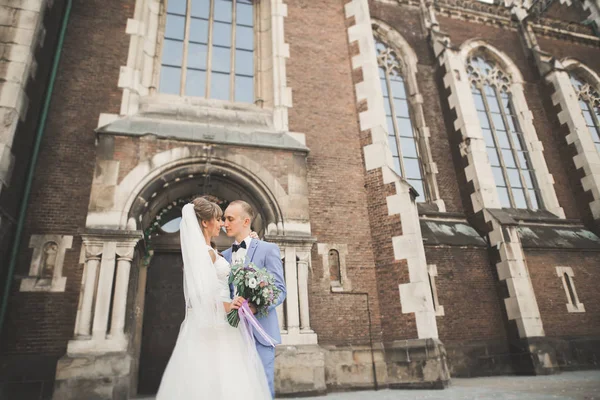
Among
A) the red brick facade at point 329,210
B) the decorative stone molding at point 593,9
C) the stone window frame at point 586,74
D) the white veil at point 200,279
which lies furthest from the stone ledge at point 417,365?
the decorative stone molding at point 593,9

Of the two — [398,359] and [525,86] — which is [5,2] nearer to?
[398,359]

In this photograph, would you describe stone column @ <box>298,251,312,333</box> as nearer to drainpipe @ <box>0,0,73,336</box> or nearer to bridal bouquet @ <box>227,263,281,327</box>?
bridal bouquet @ <box>227,263,281,327</box>

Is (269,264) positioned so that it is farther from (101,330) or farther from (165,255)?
(165,255)

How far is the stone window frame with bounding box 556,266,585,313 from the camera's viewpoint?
10.1 meters

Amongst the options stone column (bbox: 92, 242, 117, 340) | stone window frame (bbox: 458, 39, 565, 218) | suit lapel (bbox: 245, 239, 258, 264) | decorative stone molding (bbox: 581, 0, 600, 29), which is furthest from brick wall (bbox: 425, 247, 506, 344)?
decorative stone molding (bbox: 581, 0, 600, 29)

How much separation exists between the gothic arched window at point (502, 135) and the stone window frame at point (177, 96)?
24.8 ft

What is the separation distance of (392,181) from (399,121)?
15.5 feet

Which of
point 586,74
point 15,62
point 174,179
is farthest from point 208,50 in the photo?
point 586,74

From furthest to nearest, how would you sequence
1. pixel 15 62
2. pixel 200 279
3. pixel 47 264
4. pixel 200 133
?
1. pixel 200 133
2. pixel 15 62
3. pixel 47 264
4. pixel 200 279

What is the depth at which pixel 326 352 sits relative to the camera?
694 cm

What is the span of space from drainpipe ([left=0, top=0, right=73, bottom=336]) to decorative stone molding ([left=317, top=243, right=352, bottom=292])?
5189 mm

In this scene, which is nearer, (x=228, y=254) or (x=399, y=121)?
(x=228, y=254)

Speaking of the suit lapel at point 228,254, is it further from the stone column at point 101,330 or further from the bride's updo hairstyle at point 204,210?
the stone column at point 101,330

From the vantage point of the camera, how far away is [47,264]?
21.2 ft
